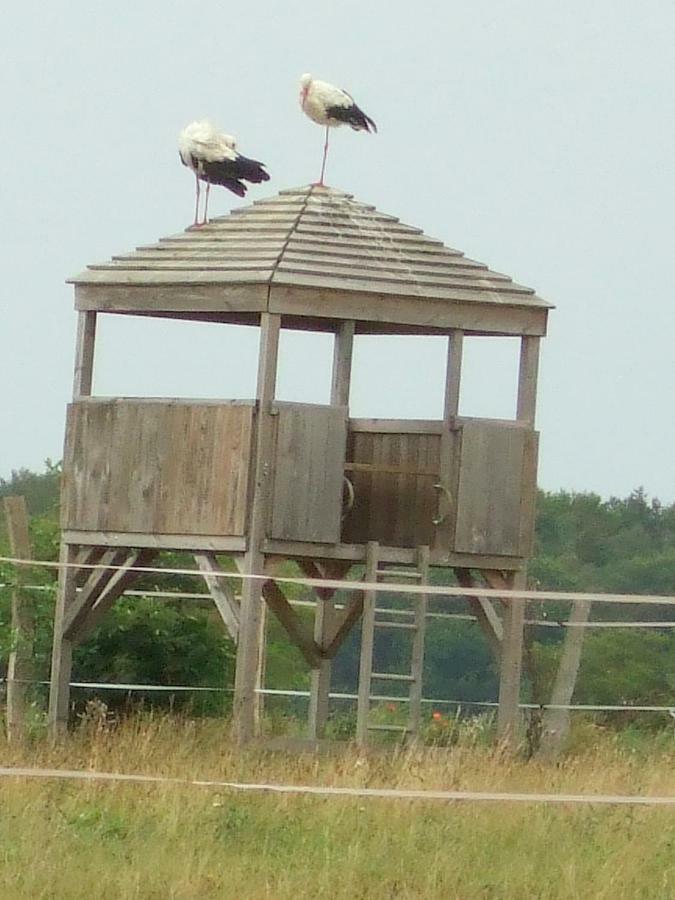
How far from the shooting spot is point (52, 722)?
2219 centimetres

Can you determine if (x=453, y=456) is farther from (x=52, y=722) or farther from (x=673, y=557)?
(x=673, y=557)

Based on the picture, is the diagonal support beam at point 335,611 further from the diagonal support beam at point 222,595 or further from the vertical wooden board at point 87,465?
the vertical wooden board at point 87,465

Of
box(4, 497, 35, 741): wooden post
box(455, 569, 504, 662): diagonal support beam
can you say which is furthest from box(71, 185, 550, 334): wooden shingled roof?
box(455, 569, 504, 662): diagonal support beam

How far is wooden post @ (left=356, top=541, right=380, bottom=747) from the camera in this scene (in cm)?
2125

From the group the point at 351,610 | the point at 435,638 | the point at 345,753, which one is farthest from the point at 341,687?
the point at 345,753

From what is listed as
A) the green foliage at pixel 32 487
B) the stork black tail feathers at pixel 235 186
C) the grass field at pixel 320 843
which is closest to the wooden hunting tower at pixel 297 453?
the stork black tail feathers at pixel 235 186

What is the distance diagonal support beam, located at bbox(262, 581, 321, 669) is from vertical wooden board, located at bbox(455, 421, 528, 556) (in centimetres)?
168

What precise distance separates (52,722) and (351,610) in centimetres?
304

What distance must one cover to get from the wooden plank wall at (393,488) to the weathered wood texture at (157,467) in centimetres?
157

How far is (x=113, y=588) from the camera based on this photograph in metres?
22.3

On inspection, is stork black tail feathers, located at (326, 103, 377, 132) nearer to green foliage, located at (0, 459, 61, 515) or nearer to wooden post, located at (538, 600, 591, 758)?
wooden post, located at (538, 600, 591, 758)

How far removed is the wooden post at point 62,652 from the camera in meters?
→ 22.5

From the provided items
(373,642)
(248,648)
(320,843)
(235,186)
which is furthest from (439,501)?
(320,843)

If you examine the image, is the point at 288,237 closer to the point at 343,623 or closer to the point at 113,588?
the point at 113,588
